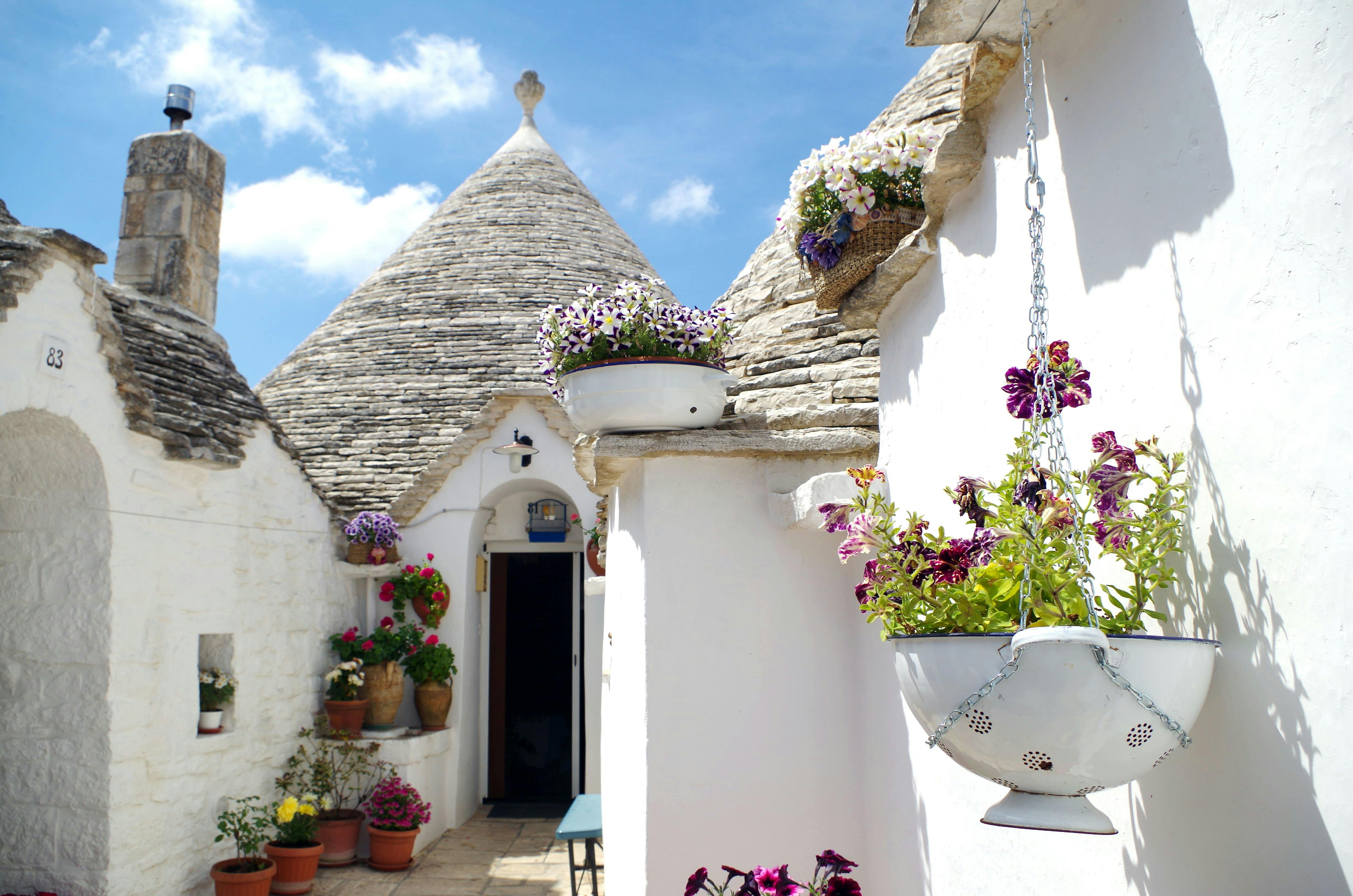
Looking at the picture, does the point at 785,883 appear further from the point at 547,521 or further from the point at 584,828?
the point at 547,521

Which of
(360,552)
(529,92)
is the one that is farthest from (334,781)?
(529,92)

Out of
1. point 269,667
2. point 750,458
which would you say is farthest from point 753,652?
point 269,667

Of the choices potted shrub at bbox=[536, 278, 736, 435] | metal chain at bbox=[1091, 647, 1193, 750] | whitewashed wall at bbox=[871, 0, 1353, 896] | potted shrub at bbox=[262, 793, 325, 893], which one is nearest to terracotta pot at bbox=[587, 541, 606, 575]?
potted shrub at bbox=[262, 793, 325, 893]

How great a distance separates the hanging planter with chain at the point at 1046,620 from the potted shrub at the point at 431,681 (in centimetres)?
690

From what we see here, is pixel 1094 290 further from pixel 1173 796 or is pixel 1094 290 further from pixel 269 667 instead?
pixel 269 667

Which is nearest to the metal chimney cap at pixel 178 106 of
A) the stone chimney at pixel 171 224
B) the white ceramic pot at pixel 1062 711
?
the stone chimney at pixel 171 224

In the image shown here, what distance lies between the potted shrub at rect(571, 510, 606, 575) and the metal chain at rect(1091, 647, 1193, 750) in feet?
15.2

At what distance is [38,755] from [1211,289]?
609 cm

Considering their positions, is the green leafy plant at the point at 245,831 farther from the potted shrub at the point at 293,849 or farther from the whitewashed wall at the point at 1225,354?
the whitewashed wall at the point at 1225,354

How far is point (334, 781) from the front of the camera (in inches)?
280

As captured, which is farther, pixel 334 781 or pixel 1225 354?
pixel 334 781

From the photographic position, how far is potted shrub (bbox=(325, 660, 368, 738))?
7.33 metres

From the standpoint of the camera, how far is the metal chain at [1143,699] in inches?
47.3

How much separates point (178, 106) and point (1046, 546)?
323 inches
